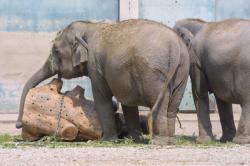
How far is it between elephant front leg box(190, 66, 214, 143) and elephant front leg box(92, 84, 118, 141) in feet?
4.44

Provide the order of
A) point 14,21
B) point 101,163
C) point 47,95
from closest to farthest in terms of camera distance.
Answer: point 101,163
point 47,95
point 14,21

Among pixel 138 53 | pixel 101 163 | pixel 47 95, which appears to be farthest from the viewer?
pixel 47 95

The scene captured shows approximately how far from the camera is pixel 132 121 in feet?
48.9

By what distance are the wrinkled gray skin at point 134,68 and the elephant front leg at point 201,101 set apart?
36.5 inches

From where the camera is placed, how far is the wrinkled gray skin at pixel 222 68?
1414 centimetres

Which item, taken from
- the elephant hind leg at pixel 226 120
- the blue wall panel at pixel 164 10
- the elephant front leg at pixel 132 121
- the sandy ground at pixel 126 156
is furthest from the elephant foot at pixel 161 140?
the blue wall panel at pixel 164 10

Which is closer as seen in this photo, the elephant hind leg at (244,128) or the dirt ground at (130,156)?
the dirt ground at (130,156)

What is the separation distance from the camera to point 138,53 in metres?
13.6

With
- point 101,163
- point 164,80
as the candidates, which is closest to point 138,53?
point 164,80

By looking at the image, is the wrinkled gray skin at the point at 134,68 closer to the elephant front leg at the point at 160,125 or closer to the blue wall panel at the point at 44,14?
the elephant front leg at the point at 160,125

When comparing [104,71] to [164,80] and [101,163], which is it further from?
[101,163]

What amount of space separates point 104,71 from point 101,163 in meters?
3.12

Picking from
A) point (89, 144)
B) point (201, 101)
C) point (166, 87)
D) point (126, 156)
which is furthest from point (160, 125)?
point (126, 156)

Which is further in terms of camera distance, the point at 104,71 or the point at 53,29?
the point at 53,29
